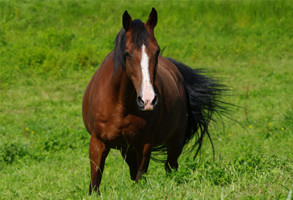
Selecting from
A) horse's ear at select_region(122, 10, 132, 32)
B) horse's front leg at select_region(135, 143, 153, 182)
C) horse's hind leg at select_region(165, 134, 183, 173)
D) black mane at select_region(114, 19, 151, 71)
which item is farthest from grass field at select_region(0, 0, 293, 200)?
horse's ear at select_region(122, 10, 132, 32)

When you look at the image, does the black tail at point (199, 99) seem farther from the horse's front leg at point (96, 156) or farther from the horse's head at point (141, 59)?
the horse's head at point (141, 59)

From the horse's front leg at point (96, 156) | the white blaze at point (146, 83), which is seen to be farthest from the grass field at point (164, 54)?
the white blaze at point (146, 83)

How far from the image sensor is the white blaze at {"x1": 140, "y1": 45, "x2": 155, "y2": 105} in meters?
2.61

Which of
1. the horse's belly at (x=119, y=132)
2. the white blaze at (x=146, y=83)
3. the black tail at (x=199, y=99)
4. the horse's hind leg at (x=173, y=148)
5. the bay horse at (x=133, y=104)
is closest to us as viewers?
the white blaze at (x=146, y=83)

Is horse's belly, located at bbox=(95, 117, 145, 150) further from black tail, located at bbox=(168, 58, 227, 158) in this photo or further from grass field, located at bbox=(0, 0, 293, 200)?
black tail, located at bbox=(168, 58, 227, 158)

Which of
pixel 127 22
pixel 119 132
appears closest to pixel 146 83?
pixel 127 22

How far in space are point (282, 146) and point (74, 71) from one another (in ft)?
24.7

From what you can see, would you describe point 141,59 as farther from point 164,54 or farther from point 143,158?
point 164,54

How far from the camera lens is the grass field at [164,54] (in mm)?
3053

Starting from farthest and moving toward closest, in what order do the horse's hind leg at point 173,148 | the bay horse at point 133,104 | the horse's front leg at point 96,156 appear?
1. the horse's hind leg at point 173,148
2. the horse's front leg at point 96,156
3. the bay horse at point 133,104

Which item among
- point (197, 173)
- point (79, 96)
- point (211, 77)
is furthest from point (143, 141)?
point (79, 96)

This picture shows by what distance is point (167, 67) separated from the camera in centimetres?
478

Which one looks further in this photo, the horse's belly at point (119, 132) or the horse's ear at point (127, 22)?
the horse's belly at point (119, 132)

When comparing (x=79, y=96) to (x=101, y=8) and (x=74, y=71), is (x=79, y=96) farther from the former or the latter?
(x=101, y=8)
